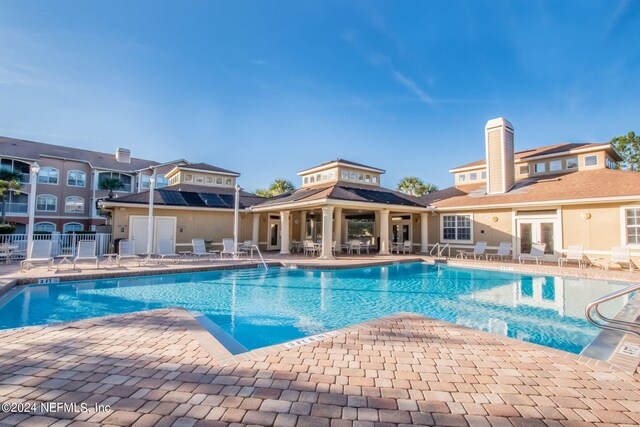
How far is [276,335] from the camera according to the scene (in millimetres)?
5309

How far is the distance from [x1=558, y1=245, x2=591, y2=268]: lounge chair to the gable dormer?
1161 cm

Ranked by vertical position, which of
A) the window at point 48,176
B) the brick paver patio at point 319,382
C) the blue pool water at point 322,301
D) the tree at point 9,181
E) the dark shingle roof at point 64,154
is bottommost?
the blue pool water at point 322,301

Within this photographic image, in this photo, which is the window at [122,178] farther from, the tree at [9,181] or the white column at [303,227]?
the white column at [303,227]

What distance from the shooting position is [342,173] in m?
20.2

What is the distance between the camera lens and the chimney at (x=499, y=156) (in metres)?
17.2

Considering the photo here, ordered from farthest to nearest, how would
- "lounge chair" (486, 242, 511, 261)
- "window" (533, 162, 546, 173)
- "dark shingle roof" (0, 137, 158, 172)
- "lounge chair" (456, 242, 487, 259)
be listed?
"dark shingle roof" (0, 137, 158, 172)
"window" (533, 162, 546, 173)
"lounge chair" (456, 242, 487, 259)
"lounge chair" (486, 242, 511, 261)

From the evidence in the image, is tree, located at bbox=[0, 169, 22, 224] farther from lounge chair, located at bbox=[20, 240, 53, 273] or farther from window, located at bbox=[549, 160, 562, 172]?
window, located at bbox=[549, 160, 562, 172]

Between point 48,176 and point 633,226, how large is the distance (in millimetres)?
40726

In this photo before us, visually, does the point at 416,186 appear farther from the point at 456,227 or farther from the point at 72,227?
the point at 72,227

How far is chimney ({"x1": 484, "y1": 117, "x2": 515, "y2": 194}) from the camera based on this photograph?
17.2 metres

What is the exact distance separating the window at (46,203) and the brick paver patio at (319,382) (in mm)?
30758

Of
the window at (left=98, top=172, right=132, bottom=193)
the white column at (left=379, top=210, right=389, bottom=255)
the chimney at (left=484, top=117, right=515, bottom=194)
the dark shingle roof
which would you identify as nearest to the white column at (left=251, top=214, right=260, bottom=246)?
the white column at (left=379, top=210, right=389, bottom=255)

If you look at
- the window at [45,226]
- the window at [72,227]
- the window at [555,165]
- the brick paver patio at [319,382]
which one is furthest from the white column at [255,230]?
the window at [45,226]

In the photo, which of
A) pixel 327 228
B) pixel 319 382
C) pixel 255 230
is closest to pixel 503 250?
pixel 327 228
